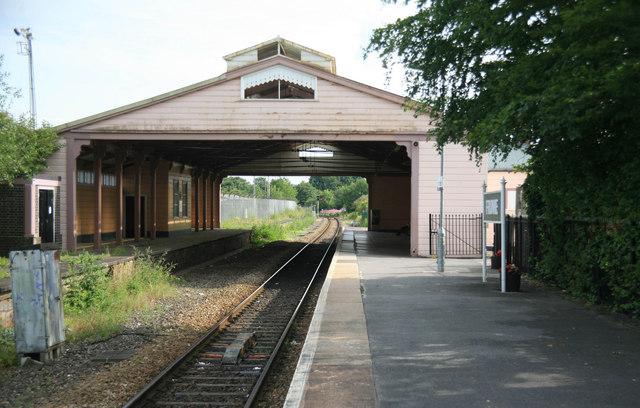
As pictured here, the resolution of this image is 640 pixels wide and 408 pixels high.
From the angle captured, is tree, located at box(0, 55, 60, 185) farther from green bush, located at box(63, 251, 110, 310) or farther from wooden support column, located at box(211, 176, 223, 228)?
wooden support column, located at box(211, 176, 223, 228)

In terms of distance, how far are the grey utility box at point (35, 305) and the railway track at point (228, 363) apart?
183 cm

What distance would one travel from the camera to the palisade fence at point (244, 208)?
47531 mm

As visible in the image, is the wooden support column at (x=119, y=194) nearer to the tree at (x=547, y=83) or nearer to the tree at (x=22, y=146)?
the tree at (x=22, y=146)

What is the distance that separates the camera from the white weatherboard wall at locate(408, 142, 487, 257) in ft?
64.0

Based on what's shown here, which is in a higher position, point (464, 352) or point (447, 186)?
point (447, 186)

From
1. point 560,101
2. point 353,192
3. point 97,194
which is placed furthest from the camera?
point 353,192

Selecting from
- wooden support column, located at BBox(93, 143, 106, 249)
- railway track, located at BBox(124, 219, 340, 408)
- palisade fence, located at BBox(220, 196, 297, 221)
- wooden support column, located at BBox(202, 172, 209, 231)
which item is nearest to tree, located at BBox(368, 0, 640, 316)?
railway track, located at BBox(124, 219, 340, 408)

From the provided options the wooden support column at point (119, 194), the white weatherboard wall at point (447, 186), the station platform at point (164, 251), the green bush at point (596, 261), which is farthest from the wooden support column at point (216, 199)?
the green bush at point (596, 261)

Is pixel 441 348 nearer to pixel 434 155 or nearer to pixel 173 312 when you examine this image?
pixel 173 312

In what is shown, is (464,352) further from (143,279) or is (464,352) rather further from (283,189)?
(283,189)

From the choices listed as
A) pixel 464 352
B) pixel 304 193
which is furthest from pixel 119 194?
pixel 304 193

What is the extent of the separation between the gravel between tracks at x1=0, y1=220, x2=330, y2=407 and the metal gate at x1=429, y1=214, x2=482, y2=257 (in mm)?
8058

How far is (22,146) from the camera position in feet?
53.5

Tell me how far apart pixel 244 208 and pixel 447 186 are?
34.2 m
